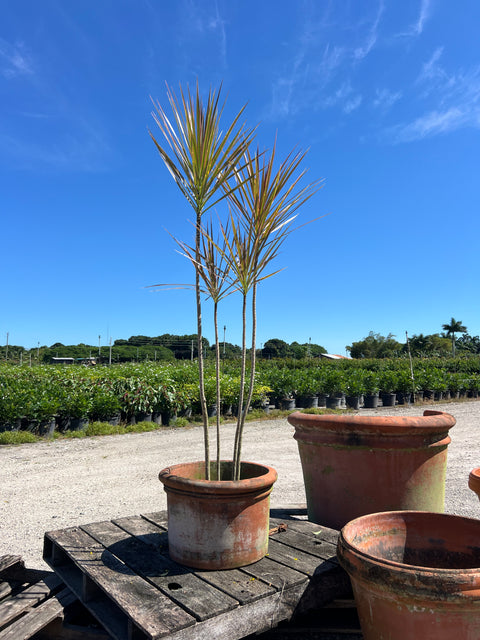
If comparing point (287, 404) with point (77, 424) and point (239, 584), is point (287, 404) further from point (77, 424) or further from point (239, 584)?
point (239, 584)

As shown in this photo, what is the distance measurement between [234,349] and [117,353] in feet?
35.0

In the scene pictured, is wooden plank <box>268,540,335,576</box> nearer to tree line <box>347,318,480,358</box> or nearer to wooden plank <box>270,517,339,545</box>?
wooden plank <box>270,517,339,545</box>

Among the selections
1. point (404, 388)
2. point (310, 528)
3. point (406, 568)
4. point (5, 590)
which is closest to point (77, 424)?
point (5, 590)

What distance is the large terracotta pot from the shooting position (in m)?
2.29

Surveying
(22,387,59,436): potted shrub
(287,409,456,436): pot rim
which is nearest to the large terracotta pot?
(287,409,456,436): pot rim

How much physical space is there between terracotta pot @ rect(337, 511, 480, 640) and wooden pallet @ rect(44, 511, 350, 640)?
0.92ft

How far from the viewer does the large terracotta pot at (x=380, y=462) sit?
2.29 meters

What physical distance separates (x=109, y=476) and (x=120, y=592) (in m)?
3.73

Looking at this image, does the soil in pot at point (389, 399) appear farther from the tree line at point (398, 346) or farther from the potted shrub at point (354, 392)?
the tree line at point (398, 346)

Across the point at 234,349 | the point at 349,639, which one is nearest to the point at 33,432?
the point at 349,639

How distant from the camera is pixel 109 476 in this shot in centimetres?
523

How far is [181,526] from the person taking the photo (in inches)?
79.6

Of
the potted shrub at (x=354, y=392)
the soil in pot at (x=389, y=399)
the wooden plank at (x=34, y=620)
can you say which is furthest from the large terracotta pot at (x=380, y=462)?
the soil in pot at (x=389, y=399)

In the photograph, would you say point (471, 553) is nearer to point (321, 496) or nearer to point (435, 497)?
point (435, 497)
